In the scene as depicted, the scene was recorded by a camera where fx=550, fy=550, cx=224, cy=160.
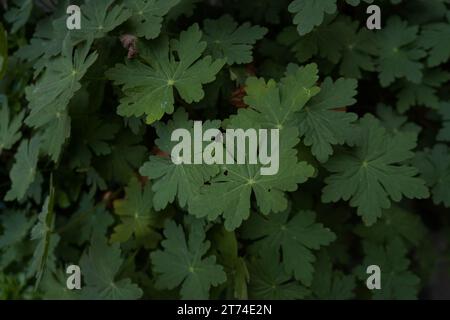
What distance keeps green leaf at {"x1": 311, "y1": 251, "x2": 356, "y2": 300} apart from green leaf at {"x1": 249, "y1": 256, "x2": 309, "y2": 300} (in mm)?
98

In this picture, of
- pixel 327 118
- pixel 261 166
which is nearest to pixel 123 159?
pixel 261 166

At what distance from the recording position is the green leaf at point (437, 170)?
190 cm

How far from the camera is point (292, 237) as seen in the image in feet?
5.98

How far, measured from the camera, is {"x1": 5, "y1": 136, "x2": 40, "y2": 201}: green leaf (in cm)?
187

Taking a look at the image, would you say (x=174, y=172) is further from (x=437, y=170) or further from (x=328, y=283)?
(x=437, y=170)

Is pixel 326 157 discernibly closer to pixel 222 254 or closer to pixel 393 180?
pixel 393 180

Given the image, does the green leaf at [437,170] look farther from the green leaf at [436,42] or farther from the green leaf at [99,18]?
the green leaf at [99,18]

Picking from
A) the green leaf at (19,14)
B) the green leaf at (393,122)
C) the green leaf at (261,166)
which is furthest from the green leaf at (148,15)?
the green leaf at (393,122)

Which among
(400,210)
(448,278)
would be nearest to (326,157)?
(400,210)

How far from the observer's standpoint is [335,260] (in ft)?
7.27

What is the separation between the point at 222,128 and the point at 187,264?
1.57 ft

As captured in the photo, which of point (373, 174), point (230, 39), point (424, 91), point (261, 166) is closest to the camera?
point (261, 166)

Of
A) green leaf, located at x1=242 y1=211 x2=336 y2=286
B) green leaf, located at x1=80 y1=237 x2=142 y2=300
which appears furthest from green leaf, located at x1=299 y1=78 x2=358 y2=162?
green leaf, located at x1=80 y1=237 x2=142 y2=300
